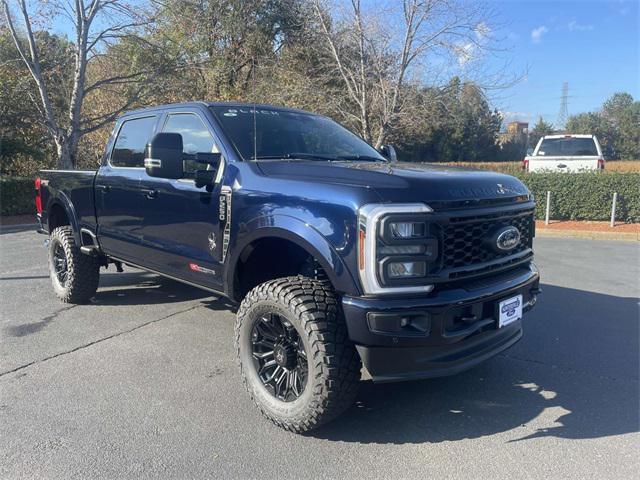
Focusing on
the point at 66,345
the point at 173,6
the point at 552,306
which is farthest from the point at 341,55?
the point at 66,345

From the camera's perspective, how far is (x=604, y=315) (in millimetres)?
5332

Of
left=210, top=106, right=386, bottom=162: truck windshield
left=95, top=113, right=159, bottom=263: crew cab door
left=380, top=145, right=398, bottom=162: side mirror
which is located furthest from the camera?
left=380, top=145, right=398, bottom=162: side mirror

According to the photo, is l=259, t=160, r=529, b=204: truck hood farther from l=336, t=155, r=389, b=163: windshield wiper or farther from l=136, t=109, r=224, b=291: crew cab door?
l=336, t=155, r=389, b=163: windshield wiper

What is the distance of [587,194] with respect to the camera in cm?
1259

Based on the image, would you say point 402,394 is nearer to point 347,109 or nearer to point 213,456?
point 213,456

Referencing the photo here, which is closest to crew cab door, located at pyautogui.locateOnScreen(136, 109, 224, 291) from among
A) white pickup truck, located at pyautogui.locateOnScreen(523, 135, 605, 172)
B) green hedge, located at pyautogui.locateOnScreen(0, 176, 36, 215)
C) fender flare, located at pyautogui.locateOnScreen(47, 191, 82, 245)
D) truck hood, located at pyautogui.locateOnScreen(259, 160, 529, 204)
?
truck hood, located at pyautogui.locateOnScreen(259, 160, 529, 204)

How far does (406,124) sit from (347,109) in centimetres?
197

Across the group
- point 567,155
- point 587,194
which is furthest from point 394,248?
point 567,155

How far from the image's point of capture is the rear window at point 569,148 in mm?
13883

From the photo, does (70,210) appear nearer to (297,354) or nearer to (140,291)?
(140,291)

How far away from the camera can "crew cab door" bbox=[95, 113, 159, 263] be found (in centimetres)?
445

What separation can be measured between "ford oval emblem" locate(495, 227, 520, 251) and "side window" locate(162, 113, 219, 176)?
A: 2.04 metres

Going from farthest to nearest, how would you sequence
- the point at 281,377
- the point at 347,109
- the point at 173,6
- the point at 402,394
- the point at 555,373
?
the point at 173,6 → the point at 347,109 → the point at 555,373 → the point at 402,394 → the point at 281,377

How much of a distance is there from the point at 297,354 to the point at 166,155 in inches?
62.5
